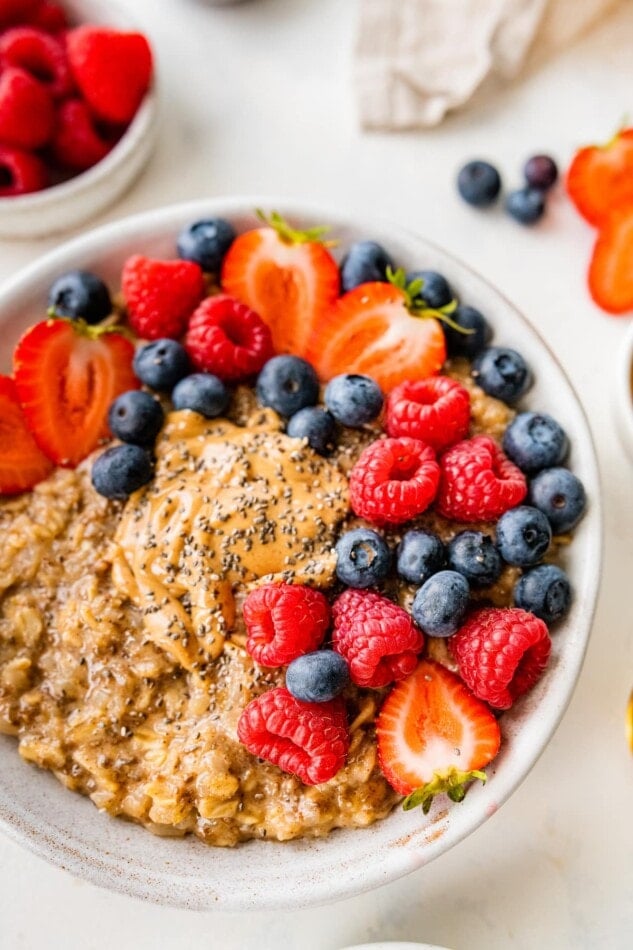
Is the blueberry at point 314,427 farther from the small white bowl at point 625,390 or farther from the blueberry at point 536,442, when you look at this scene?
the small white bowl at point 625,390

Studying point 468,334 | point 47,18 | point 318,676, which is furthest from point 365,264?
point 47,18

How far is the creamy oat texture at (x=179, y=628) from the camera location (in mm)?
1852

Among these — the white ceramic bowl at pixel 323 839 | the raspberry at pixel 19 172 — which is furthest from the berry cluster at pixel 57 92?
the white ceramic bowl at pixel 323 839

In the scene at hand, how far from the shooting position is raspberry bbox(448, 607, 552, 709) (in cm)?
174

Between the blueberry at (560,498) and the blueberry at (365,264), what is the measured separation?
579 millimetres

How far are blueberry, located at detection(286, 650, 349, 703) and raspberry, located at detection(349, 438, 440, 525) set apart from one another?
11.4 inches

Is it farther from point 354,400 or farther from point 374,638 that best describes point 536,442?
point 374,638

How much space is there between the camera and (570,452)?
2.00 metres

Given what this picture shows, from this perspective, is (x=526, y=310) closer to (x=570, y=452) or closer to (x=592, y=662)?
(x=570, y=452)

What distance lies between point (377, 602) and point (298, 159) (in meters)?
1.39

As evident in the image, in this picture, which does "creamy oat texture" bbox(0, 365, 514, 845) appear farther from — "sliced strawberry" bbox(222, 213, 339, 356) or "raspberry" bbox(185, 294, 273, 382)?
"sliced strawberry" bbox(222, 213, 339, 356)

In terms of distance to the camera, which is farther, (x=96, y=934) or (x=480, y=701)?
(x=96, y=934)

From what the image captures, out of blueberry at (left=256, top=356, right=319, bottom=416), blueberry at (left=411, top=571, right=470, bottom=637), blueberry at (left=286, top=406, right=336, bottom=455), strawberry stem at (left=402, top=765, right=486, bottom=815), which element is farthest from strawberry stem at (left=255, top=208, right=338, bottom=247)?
strawberry stem at (left=402, top=765, right=486, bottom=815)

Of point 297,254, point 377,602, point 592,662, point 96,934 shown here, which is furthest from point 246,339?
point 96,934
